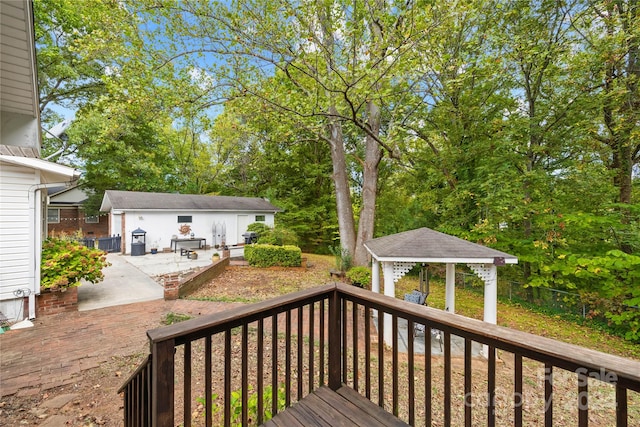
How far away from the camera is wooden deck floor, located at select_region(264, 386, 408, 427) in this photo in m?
1.79

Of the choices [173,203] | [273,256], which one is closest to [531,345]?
[273,256]

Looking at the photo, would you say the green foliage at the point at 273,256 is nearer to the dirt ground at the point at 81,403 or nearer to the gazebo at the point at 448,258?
the gazebo at the point at 448,258

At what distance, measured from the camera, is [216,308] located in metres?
5.81

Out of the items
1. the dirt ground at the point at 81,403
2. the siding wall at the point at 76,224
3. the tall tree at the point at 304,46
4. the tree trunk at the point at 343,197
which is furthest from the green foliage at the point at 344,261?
the siding wall at the point at 76,224

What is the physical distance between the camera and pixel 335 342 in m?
2.15

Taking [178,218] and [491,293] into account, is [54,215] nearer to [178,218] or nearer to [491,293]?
[178,218]

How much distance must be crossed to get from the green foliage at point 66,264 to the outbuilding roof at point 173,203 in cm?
743

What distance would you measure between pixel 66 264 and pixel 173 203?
30.5ft

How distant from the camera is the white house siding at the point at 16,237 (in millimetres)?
4633

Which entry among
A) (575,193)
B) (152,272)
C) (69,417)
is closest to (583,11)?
(575,193)

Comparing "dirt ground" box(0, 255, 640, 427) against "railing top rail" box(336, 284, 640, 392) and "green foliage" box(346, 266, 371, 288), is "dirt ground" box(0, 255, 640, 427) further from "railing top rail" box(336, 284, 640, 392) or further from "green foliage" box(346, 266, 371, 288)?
"green foliage" box(346, 266, 371, 288)

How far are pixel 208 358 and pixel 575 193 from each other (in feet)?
30.5

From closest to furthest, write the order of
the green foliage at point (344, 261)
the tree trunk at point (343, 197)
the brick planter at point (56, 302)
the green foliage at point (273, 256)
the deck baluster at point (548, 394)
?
the deck baluster at point (548, 394) → the brick planter at point (56, 302) → the green foliage at point (344, 261) → the tree trunk at point (343, 197) → the green foliage at point (273, 256)

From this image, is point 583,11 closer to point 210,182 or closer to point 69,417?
point 69,417
